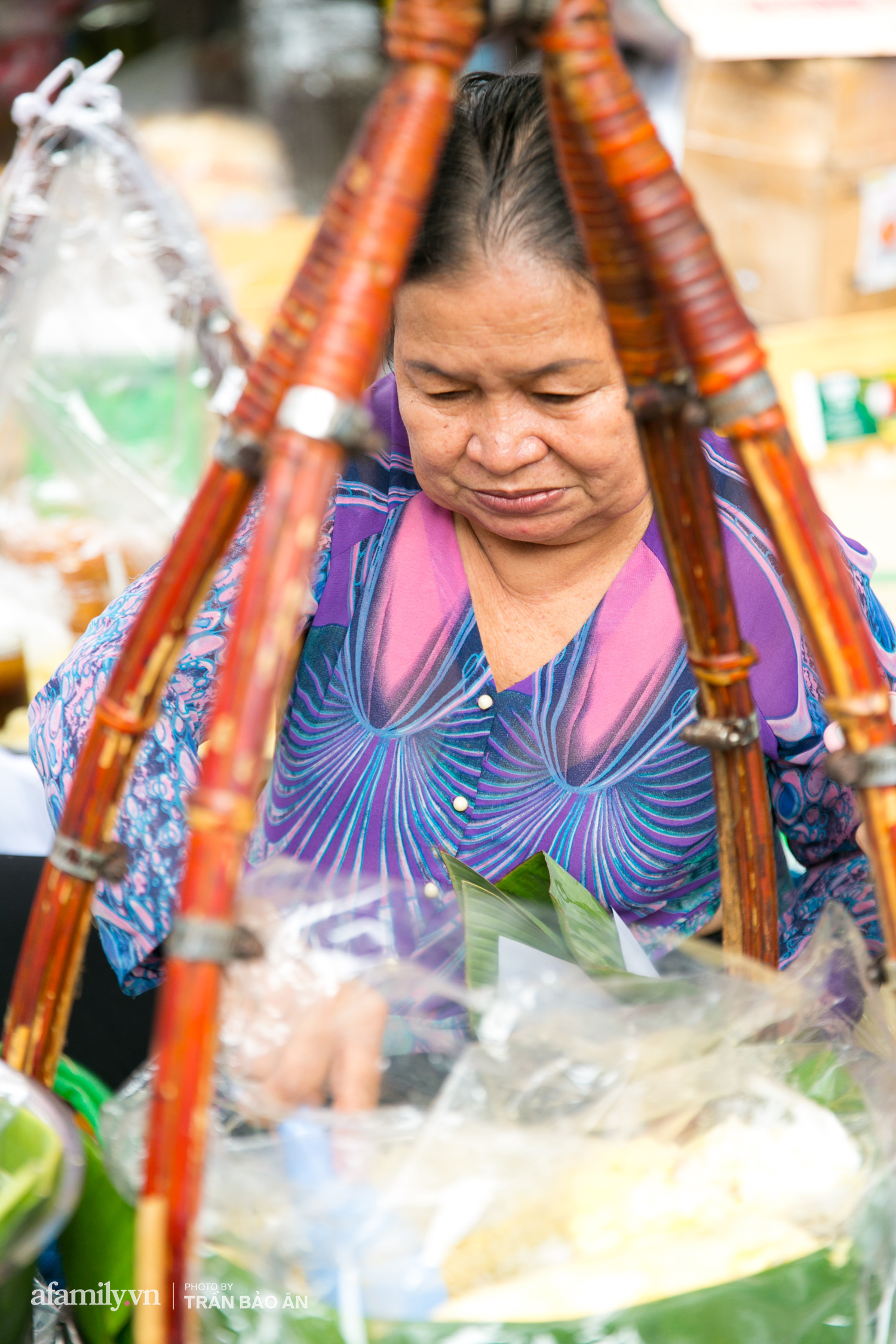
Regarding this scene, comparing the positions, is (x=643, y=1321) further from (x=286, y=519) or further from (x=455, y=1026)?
(x=286, y=519)

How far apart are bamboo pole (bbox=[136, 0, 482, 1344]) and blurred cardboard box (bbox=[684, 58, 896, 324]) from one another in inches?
83.1

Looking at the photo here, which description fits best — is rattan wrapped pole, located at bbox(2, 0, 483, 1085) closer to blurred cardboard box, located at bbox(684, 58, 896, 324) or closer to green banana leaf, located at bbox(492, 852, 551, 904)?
green banana leaf, located at bbox(492, 852, 551, 904)

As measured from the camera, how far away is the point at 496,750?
1031mm

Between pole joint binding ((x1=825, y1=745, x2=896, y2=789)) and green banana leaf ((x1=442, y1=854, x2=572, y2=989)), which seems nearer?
pole joint binding ((x1=825, y1=745, x2=896, y2=789))

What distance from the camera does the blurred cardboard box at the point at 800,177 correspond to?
2.48 m

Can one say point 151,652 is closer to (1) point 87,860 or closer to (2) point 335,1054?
(1) point 87,860

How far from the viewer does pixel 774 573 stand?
3.32ft

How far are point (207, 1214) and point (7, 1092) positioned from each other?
0.12 m

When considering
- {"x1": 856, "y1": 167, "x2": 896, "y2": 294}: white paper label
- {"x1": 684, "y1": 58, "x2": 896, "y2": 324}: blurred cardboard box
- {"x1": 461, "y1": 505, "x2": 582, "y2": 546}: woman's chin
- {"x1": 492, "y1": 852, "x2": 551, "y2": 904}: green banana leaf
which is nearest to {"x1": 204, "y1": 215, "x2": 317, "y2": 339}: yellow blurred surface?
{"x1": 684, "y1": 58, "x2": 896, "y2": 324}: blurred cardboard box

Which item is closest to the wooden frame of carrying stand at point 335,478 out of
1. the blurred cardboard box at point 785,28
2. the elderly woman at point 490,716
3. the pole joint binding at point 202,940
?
the pole joint binding at point 202,940

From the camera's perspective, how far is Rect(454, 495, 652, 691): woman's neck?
1.02 metres

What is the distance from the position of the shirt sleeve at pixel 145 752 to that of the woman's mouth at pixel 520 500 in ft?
0.75

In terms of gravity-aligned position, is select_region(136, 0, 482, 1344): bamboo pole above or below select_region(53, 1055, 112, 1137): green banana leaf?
above

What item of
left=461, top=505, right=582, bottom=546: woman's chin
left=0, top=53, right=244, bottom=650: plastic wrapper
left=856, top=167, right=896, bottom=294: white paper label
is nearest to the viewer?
left=461, top=505, right=582, bottom=546: woman's chin
